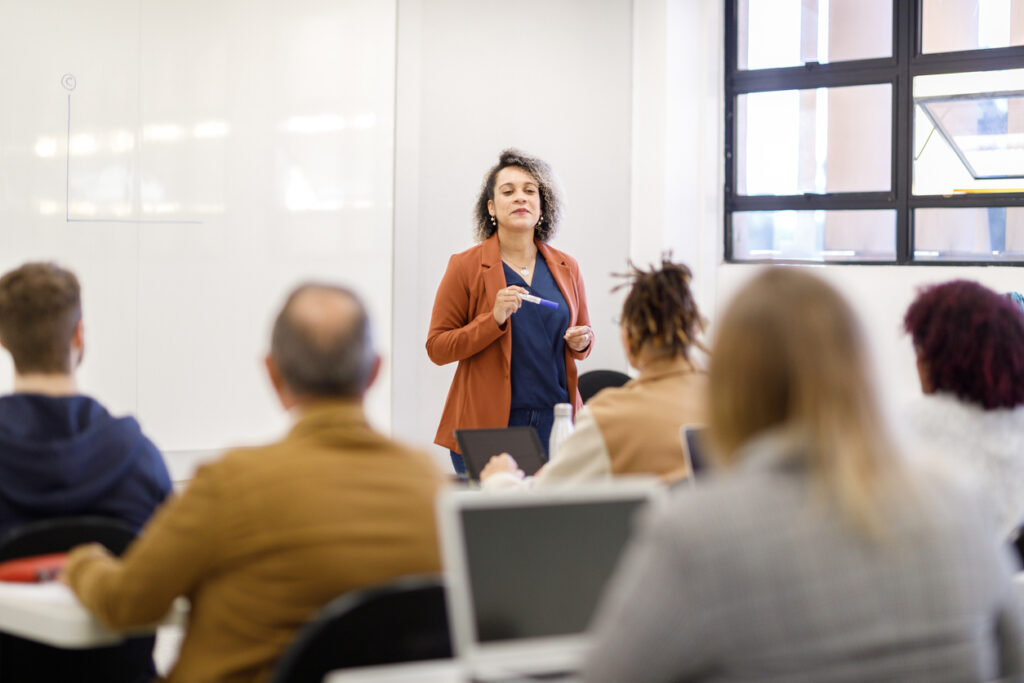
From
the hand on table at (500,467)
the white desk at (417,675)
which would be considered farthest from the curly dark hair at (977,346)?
the white desk at (417,675)

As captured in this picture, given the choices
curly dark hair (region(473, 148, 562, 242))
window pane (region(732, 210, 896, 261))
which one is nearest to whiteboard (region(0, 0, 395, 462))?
curly dark hair (region(473, 148, 562, 242))

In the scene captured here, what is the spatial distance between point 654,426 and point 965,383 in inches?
25.4

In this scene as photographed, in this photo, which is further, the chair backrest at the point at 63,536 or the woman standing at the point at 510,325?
the woman standing at the point at 510,325

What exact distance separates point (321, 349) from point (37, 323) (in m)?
0.76

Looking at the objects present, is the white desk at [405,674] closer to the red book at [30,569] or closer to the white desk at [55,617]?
the white desk at [55,617]

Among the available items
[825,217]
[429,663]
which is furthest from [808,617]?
[825,217]

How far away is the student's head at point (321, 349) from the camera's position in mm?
1698

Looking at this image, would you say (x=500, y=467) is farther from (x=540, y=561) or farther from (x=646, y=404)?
(x=540, y=561)

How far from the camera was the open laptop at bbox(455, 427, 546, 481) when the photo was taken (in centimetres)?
269

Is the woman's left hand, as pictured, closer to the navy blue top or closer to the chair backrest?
the navy blue top

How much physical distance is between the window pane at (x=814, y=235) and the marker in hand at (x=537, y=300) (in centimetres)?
244

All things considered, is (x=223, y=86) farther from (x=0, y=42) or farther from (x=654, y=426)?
(x=654, y=426)

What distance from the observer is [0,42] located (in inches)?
165

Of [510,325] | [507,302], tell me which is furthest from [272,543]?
[510,325]
